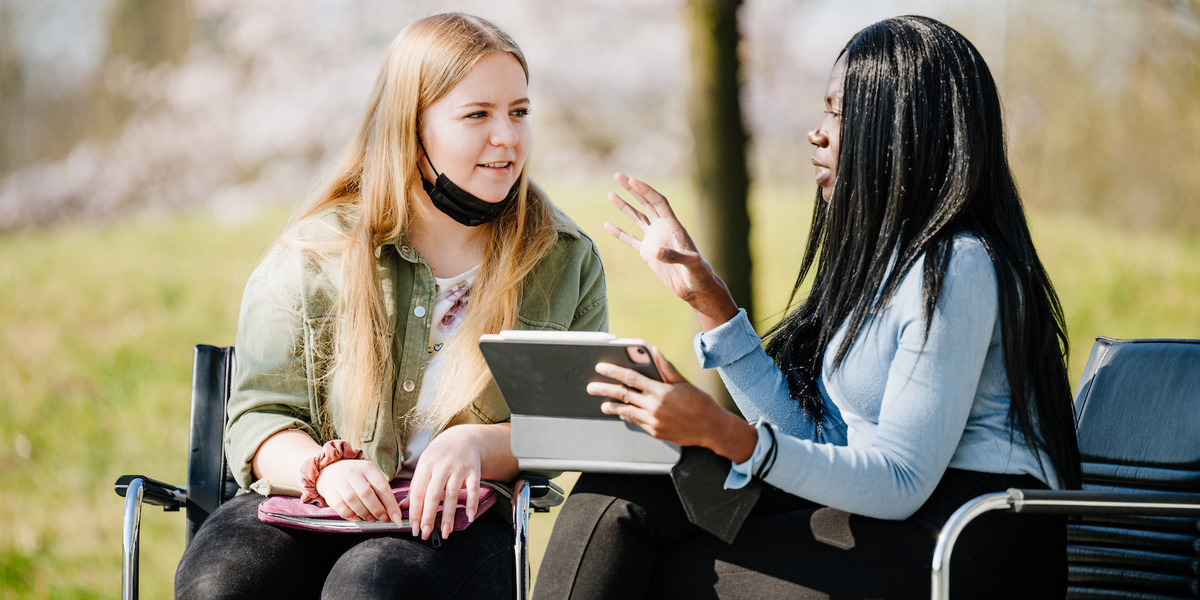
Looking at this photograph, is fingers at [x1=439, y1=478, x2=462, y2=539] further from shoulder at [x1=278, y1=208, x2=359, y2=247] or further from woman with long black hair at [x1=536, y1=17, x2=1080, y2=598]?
shoulder at [x1=278, y1=208, x2=359, y2=247]

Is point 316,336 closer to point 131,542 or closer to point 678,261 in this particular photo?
point 131,542

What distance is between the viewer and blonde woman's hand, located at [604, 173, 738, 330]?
2.12m

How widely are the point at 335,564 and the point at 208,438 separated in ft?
2.13

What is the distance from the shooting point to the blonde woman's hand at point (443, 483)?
2.03m

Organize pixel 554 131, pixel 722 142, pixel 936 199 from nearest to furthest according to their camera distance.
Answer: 1. pixel 936 199
2. pixel 722 142
3. pixel 554 131

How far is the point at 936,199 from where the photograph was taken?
1.97 m

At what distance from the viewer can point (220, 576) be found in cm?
199

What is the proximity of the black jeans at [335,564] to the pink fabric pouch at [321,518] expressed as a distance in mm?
30

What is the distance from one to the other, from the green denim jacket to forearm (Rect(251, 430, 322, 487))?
17 millimetres

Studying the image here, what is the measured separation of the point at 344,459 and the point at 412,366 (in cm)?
32

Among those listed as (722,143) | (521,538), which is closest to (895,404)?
(521,538)

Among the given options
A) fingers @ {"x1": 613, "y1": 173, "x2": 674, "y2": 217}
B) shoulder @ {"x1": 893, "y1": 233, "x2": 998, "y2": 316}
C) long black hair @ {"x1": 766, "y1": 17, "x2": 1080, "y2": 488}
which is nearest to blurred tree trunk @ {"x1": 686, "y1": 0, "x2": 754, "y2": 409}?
fingers @ {"x1": 613, "y1": 173, "x2": 674, "y2": 217}

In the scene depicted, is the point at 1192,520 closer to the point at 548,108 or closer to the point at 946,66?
the point at 946,66

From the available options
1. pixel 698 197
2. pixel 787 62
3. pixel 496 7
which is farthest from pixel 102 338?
pixel 787 62
